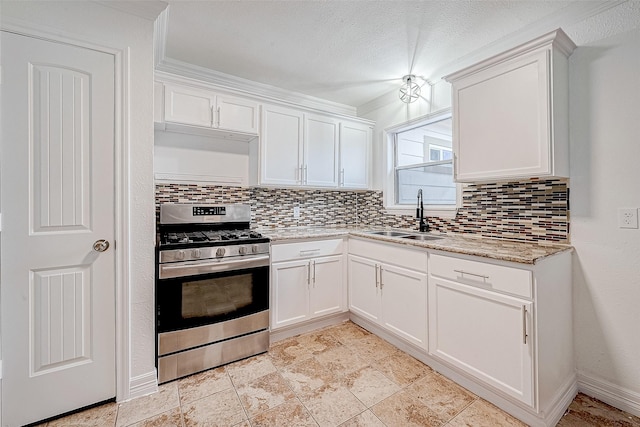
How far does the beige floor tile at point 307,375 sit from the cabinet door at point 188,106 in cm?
205

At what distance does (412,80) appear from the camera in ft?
9.17

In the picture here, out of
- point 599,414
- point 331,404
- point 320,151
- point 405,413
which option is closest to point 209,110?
point 320,151

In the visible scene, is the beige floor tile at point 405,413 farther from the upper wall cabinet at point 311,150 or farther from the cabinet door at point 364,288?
the upper wall cabinet at point 311,150

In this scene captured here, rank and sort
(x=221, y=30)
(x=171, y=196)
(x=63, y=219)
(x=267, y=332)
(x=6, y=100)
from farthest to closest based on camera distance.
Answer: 1. (x=171, y=196)
2. (x=267, y=332)
3. (x=221, y=30)
4. (x=63, y=219)
5. (x=6, y=100)

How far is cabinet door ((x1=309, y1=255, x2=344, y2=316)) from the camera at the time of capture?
2617 millimetres

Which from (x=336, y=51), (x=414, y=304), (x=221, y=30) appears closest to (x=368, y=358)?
(x=414, y=304)

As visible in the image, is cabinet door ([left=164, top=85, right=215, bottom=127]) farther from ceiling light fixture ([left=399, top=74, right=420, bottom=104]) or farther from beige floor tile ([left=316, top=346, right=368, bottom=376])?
beige floor tile ([left=316, top=346, right=368, bottom=376])

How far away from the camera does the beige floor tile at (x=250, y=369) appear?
1945mm

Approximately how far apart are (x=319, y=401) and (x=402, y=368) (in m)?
0.70

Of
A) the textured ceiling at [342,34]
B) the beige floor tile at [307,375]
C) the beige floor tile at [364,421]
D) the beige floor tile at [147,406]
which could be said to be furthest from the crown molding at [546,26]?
the beige floor tile at [147,406]

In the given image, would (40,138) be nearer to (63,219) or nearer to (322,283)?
(63,219)

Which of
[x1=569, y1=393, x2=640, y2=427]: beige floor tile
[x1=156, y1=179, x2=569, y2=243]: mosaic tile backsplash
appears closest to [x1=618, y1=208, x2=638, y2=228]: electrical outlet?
[x1=156, y1=179, x2=569, y2=243]: mosaic tile backsplash

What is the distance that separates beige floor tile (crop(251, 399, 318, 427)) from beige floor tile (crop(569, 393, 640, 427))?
152 centimetres

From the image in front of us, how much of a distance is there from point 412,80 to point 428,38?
0.62m
